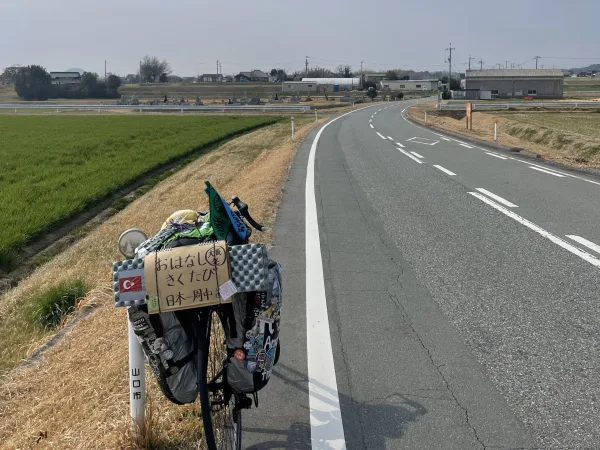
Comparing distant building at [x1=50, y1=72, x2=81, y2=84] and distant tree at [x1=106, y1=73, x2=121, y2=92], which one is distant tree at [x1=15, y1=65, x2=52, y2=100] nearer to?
distant tree at [x1=106, y1=73, x2=121, y2=92]

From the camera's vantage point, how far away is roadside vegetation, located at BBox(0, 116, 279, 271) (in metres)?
11.9

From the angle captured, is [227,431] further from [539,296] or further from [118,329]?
[539,296]

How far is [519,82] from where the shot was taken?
88312 millimetres

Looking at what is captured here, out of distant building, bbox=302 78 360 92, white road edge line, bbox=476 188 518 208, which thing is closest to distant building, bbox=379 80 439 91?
distant building, bbox=302 78 360 92

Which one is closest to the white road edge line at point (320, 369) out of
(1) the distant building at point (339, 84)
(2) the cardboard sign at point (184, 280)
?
(2) the cardboard sign at point (184, 280)

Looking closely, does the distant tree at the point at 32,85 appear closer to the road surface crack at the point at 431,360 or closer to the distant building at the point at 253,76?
the distant building at the point at 253,76

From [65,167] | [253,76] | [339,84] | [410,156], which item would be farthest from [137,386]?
[253,76]

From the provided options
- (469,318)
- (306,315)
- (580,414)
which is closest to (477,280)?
(469,318)

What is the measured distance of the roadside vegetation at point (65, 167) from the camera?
1194cm

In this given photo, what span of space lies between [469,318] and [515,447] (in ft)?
6.17

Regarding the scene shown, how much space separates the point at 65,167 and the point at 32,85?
3674 inches

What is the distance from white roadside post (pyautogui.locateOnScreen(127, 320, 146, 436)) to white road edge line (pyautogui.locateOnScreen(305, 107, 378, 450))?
3.07 ft

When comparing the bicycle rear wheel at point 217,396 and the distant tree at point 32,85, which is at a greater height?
the distant tree at point 32,85

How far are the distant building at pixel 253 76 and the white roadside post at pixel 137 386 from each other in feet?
520
